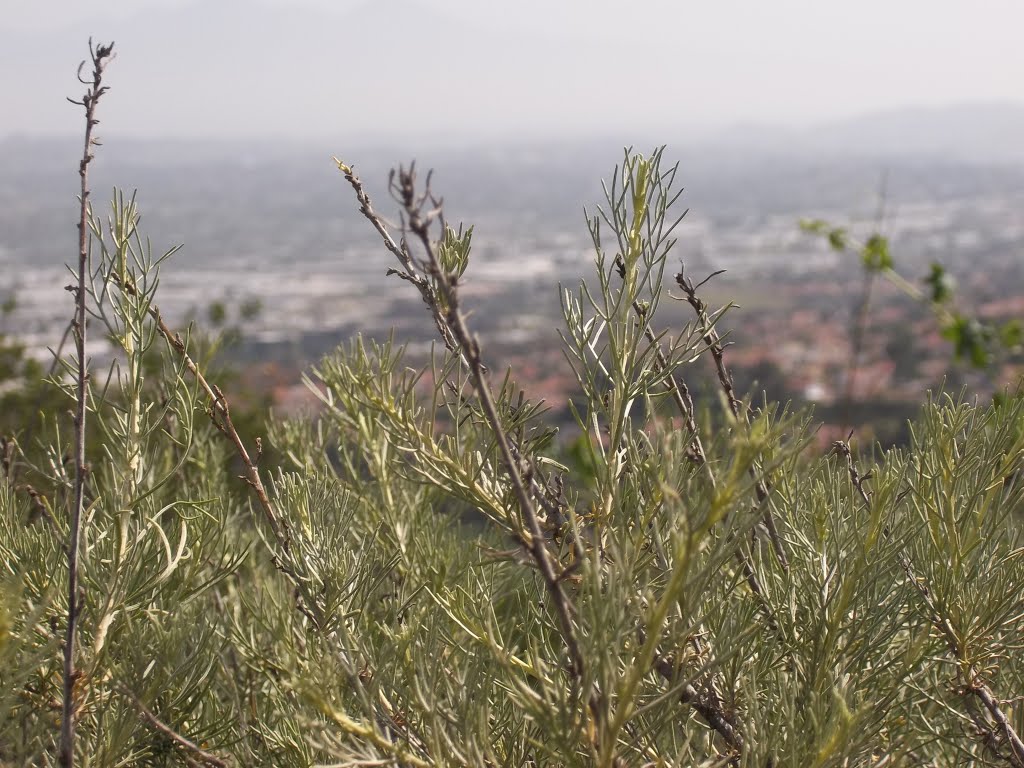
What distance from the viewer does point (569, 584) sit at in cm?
109

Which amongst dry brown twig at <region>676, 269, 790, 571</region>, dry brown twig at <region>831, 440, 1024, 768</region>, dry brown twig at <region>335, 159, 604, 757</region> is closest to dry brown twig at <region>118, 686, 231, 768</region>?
dry brown twig at <region>335, 159, 604, 757</region>

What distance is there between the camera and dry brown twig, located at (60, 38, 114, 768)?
0.92m

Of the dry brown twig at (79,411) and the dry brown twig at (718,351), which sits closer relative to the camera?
the dry brown twig at (79,411)

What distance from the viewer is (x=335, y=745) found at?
0.85m

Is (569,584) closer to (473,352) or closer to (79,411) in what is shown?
(473,352)

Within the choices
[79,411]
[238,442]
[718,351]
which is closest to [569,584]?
[718,351]

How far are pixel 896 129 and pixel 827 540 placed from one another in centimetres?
10940

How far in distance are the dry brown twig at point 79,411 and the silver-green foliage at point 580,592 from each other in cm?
6

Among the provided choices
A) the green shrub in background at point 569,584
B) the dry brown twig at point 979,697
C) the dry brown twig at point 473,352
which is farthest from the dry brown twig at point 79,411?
the dry brown twig at point 979,697

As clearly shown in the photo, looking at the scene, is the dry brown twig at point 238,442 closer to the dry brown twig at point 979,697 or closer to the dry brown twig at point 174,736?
the dry brown twig at point 174,736

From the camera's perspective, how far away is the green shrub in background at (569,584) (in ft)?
2.94

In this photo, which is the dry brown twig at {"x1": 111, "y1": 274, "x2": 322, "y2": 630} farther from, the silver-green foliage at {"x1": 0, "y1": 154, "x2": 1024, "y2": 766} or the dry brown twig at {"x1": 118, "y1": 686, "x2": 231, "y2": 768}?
the dry brown twig at {"x1": 118, "y1": 686, "x2": 231, "y2": 768}

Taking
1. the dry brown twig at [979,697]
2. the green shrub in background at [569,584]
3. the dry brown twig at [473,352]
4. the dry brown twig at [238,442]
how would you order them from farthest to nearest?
the dry brown twig at [238,442]
the dry brown twig at [979,697]
the green shrub in background at [569,584]
the dry brown twig at [473,352]

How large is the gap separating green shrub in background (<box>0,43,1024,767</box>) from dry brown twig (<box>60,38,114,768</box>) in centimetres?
5
